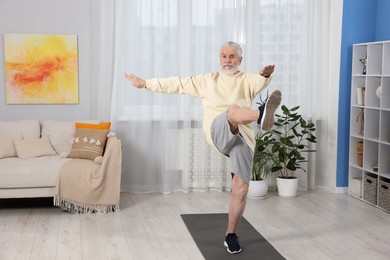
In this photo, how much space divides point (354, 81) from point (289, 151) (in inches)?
40.7

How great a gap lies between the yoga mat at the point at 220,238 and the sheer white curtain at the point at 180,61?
1.12 m

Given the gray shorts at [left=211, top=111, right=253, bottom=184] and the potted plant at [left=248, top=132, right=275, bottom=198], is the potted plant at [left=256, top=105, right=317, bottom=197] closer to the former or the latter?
the potted plant at [left=248, top=132, right=275, bottom=198]

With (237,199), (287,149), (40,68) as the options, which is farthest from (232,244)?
(40,68)

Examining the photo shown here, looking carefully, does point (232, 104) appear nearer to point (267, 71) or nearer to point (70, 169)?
point (267, 71)

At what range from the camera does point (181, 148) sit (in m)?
6.21

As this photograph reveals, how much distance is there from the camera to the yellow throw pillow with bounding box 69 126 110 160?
5453 millimetres

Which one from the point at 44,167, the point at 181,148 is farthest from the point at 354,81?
the point at 44,167

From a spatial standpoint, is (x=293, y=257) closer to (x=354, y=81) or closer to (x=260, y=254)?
(x=260, y=254)

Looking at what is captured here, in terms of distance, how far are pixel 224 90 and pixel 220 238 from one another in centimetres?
119

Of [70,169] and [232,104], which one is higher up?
[232,104]

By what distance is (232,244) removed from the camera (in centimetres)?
412

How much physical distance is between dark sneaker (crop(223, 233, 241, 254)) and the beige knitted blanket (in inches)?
57.2

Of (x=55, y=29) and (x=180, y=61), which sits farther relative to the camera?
(x=180, y=61)

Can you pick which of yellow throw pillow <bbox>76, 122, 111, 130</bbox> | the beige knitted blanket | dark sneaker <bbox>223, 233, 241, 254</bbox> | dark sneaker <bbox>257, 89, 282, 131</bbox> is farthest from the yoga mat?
yellow throw pillow <bbox>76, 122, 111, 130</bbox>
